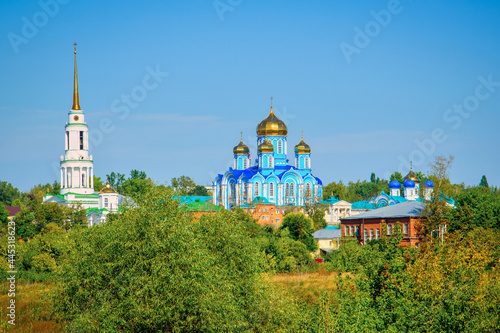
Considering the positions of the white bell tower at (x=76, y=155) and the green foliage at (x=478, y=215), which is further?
the white bell tower at (x=76, y=155)

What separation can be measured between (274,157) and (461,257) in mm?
57380

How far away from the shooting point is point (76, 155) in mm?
77750

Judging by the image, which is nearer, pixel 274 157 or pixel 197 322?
pixel 197 322

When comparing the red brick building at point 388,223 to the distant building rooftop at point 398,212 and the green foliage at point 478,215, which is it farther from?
the green foliage at point 478,215

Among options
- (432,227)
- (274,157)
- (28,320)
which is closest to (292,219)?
(432,227)

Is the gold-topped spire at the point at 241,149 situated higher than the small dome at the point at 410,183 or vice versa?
the gold-topped spire at the point at 241,149

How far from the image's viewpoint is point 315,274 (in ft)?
135

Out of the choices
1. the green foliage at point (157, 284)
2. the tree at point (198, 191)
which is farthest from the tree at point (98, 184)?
the green foliage at point (157, 284)

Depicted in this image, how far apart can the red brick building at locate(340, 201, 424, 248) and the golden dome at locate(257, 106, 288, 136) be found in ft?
98.6

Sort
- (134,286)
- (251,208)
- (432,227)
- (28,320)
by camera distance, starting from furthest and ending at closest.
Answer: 1. (251,208)
2. (432,227)
3. (28,320)
4. (134,286)

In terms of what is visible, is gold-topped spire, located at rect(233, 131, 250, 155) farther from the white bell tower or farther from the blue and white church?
the white bell tower

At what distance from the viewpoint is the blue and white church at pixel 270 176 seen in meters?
79.8

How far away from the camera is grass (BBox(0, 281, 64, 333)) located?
86.4 ft

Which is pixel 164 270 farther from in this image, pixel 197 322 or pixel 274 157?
pixel 274 157
